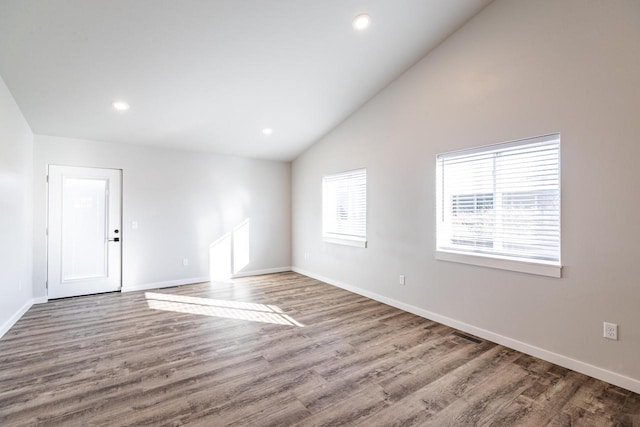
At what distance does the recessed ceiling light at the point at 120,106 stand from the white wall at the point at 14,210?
99 cm

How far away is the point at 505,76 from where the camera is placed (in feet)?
9.70

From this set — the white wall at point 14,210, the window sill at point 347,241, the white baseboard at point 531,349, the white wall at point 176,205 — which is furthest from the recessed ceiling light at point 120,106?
the white baseboard at point 531,349

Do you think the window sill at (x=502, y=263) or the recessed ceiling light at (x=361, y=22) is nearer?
the window sill at (x=502, y=263)

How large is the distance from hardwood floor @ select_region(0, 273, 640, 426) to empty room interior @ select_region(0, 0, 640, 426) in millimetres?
22

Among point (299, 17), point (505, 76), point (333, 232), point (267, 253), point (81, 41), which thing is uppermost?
point (299, 17)

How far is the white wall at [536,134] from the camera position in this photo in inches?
89.8

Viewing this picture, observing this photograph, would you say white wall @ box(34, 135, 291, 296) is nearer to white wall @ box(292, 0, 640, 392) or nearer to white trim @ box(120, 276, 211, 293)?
white trim @ box(120, 276, 211, 293)

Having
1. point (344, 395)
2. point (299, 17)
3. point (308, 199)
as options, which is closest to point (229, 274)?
point (308, 199)

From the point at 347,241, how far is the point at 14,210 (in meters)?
4.48

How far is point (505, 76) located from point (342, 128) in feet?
8.69

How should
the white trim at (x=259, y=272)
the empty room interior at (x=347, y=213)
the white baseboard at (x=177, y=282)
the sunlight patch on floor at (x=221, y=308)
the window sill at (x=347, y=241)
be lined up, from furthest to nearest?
the white trim at (x=259, y=272)
the white baseboard at (x=177, y=282)
the window sill at (x=347, y=241)
the sunlight patch on floor at (x=221, y=308)
the empty room interior at (x=347, y=213)

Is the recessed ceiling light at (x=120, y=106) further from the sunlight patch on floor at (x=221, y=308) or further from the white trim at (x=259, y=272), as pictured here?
the white trim at (x=259, y=272)

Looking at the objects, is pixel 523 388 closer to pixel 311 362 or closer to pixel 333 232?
pixel 311 362

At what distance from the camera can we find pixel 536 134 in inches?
108
